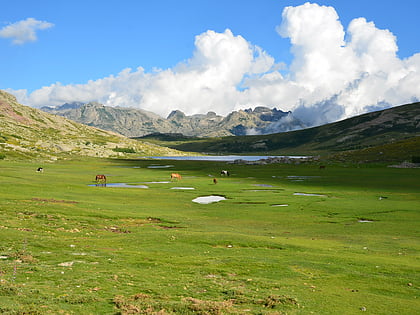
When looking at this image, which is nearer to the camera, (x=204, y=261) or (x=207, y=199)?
(x=204, y=261)

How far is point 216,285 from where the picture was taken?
727 inches

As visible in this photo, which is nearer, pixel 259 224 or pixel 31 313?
pixel 31 313

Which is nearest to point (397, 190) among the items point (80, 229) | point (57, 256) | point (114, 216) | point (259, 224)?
point (259, 224)

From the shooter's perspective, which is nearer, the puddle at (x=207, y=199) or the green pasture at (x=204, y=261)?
the green pasture at (x=204, y=261)

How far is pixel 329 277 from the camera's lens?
67.6ft

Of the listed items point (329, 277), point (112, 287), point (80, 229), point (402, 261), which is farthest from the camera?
point (80, 229)

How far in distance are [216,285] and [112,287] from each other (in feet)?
17.3

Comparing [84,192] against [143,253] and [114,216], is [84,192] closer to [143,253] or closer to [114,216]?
[114,216]

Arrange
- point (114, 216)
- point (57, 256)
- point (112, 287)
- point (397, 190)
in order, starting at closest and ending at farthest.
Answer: point (112, 287), point (57, 256), point (114, 216), point (397, 190)

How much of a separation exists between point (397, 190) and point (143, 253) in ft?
218

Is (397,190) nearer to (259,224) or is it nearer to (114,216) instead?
(259,224)

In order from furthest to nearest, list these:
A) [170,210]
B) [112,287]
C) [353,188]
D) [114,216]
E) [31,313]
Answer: [353,188] < [170,210] < [114,216] < [112,287] < [31,313]

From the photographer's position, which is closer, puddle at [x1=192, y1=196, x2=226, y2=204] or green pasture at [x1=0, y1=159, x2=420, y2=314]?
green pasture at [x1=0, y1=159, x2=420, y2=314]

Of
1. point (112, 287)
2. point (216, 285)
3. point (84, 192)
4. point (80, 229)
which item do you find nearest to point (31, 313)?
point (112, 287)
